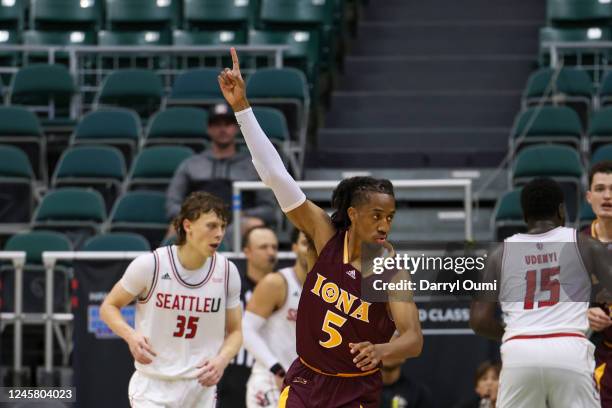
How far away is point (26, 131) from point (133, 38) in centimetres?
258

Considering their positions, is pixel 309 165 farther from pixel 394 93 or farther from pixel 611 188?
pixel 611 188

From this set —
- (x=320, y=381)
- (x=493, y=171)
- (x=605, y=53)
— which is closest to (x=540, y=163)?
(x=493, y=171)

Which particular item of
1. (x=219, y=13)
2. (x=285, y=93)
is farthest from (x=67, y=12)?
(x=285, y=93)

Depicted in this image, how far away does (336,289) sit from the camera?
6.32 metres

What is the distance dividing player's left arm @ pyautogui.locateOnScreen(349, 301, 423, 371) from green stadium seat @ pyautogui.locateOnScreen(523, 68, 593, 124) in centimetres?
796

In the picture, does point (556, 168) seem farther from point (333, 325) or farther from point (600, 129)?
point (333, 325)

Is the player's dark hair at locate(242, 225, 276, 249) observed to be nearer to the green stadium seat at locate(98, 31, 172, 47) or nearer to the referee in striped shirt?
the referee in striped shirt

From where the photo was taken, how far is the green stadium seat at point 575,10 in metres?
15.4

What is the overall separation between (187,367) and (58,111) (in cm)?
792

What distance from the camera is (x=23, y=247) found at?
12.0 m

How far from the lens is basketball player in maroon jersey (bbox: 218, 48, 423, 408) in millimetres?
6305

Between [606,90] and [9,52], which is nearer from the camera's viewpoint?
[606,90]

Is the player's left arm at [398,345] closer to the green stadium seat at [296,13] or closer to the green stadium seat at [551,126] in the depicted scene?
the green stadium seat at [551,126]

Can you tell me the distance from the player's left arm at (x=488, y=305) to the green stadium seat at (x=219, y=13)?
9402 mm
